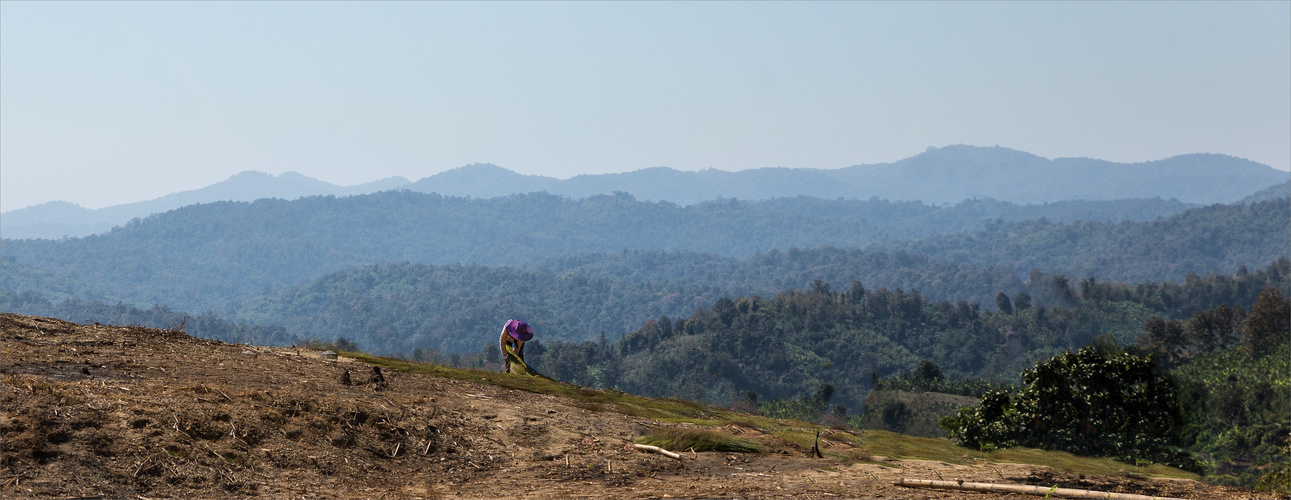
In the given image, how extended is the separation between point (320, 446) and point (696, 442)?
5.62 m

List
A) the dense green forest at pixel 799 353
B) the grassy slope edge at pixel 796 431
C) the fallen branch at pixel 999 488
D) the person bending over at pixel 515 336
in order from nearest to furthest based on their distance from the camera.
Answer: the fallen branch at pixel 999 488, the grassy slope edge at pixel 796 431, the person bending over at pixel 515 336, the dense green forest at pixel 799 353

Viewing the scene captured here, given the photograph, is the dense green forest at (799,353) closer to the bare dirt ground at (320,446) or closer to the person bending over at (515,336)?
the person bending over at (515,336)

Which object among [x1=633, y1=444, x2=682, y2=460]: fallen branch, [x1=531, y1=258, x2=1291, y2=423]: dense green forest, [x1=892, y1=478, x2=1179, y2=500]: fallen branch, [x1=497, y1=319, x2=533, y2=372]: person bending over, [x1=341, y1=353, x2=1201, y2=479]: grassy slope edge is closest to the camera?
[x1=892, y1=478, x2=1179, y2=500]: fallen branch

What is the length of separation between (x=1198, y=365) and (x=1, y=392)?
113m

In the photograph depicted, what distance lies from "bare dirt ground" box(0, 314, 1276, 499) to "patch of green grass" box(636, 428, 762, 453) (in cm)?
26

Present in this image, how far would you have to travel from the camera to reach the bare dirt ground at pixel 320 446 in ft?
33.6

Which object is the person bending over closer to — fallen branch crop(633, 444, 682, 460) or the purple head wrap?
the purple head wrap

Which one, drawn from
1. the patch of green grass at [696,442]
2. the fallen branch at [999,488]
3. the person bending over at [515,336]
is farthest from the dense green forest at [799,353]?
the fallen branch at [999,488]

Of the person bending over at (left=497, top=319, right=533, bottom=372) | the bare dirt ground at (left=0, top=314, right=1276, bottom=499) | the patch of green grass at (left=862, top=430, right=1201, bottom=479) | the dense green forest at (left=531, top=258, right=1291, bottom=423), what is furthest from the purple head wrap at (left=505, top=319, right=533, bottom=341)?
the dense green forest at (left=531, top=258, right=1291, bottom=423)

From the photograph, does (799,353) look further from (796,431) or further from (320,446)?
(320,446)

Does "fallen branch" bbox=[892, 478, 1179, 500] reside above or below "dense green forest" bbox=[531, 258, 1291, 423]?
above

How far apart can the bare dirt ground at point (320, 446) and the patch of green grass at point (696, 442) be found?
0.87 ft

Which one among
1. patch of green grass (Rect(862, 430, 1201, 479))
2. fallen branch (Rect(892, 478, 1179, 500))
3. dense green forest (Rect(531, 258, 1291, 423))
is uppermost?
fallen branch (Rect(892, 478, 1179, 500))

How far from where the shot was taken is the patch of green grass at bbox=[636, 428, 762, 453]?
47.0 ft
